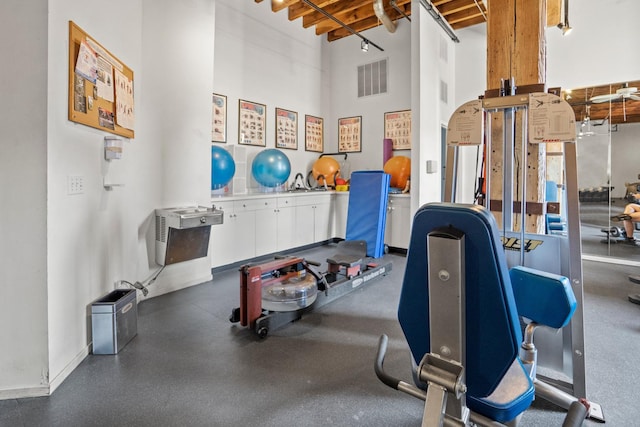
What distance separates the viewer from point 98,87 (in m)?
2.62

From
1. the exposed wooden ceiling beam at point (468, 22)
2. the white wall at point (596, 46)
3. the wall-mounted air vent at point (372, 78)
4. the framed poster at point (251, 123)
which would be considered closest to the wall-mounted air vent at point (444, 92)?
the wall-mounted air vent at point (372, 78)

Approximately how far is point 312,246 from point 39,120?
4.71m

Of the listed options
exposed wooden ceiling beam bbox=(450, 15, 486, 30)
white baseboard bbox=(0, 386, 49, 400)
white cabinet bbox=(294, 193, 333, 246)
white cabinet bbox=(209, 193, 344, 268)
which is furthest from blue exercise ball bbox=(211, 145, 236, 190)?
exposed wooden ceiling beam bbox=(450, 15, 486, 30)

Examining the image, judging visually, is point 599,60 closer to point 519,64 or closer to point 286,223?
point 519,64

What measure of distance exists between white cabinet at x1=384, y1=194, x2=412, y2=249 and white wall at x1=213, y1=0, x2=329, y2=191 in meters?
2.00

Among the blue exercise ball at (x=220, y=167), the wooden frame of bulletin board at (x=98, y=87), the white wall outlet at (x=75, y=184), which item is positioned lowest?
the white wall outlet at (x=75, y=184)

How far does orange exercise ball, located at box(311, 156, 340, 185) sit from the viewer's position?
6574 mm

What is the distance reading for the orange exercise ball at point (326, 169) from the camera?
259 inches

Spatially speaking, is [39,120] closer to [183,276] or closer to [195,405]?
[195,405]

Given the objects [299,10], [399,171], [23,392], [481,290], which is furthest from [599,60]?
[23,392]

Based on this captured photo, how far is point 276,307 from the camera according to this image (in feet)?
9.86

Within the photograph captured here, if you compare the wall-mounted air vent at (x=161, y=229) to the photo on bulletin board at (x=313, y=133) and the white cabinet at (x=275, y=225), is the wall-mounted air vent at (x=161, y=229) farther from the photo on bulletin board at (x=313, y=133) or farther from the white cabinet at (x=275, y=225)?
the photo on bulletin board at (x=313, y=133)

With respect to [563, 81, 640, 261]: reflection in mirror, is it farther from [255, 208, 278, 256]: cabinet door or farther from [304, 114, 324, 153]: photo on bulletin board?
[255, 208, 278, 256]: cabinet door

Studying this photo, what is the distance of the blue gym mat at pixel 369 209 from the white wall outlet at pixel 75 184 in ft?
12.9
